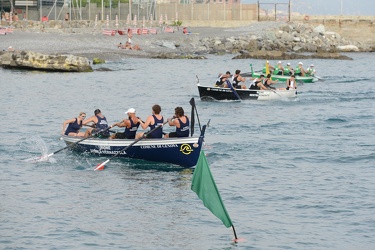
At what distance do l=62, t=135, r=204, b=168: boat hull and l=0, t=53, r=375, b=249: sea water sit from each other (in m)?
0.33

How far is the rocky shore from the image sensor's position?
80438 mm

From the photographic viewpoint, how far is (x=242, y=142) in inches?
1326

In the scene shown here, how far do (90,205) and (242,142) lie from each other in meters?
11.6

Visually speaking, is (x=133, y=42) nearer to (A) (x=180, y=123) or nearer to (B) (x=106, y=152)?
(B) (x=106, y=152)

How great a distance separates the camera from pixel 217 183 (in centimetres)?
2589

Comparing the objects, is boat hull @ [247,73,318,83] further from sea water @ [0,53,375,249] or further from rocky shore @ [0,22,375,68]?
rocky shore @ [0,22,375,68]

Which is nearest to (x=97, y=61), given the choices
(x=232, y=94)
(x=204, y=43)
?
(x=204, y=43)

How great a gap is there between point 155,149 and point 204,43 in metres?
74.1

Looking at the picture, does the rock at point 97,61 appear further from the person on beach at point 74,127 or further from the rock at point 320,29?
the rock at point 320,29

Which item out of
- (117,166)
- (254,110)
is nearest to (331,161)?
(117,166)

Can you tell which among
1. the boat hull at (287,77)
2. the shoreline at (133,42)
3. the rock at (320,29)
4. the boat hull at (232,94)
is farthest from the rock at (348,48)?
the boat hull at (232,94)

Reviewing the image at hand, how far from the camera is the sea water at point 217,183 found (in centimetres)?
2028

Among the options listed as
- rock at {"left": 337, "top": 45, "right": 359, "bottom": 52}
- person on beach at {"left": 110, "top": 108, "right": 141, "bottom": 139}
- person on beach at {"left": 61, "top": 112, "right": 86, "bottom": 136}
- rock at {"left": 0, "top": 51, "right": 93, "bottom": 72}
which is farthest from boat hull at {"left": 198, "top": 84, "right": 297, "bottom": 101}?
rock at {"left": 337, "top": 45, "right": 359, "bottom": 52}

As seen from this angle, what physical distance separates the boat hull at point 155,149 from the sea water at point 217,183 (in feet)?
1.07
